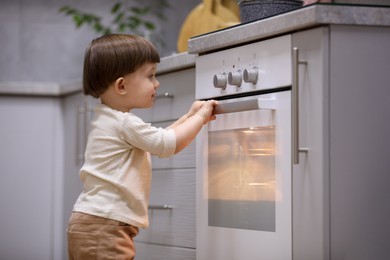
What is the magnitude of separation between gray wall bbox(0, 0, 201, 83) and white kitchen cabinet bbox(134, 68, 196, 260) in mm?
1679

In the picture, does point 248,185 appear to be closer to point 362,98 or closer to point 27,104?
point 362,98

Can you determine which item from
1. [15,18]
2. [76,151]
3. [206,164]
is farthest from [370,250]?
[15,18]

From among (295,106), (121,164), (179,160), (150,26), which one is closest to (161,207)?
(179,160)

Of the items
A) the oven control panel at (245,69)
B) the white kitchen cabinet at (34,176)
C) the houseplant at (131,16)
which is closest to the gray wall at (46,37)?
the houseplant at (131,16)

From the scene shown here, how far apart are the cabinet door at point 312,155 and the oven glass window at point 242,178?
129 millimetres

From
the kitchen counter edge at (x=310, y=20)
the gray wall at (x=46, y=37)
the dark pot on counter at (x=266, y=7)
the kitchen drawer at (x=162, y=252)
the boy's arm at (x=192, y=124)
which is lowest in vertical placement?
the kitchen drawer at (x=162, y=252)

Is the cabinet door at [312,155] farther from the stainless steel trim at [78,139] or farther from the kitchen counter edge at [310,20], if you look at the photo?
the stainless steel trim at [78,139]

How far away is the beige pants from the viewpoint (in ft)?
7.15

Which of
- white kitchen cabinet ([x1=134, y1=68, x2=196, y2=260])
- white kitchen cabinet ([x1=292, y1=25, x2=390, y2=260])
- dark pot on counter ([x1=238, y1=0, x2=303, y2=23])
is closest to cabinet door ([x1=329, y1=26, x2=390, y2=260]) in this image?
white kitchen cabinet ([x1=292, y1=25, x2=390, y2=260])

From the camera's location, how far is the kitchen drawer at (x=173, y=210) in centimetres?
270

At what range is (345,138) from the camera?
1869 millimetres

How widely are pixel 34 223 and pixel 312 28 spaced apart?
2.38 metres

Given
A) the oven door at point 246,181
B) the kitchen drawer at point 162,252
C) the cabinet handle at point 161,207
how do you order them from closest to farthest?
the oven door at point 246,181, the kitchen drawer at point 162,252, the cabinet handle at point 161,207

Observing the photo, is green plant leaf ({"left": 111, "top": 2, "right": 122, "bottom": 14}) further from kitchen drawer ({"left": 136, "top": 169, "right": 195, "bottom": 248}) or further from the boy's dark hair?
the boy's dark hair
